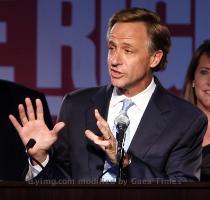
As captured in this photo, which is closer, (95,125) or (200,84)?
(95,125)

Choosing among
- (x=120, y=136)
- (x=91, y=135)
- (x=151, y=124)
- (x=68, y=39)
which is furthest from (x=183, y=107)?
(x=68, y=39)

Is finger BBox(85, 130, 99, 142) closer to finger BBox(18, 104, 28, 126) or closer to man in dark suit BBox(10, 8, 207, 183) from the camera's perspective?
Result: man in dark suit BBox(10, 8, 207, 183)

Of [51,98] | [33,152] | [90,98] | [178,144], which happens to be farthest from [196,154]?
Answer: [51,98]

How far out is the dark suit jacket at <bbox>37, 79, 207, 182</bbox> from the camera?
7.09 feet

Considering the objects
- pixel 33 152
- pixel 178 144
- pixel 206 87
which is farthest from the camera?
pixel 206 87

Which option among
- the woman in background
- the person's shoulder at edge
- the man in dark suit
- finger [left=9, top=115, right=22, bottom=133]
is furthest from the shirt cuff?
the woman in background

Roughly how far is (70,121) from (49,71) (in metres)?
1.07

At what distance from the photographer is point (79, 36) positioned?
332 cm

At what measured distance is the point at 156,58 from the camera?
241 centimetres

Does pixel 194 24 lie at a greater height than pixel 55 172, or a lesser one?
greater

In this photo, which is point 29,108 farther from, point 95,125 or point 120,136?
point 120,136

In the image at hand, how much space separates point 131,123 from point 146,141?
0.09 metres

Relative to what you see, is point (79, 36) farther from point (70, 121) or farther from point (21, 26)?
point (70, 121)

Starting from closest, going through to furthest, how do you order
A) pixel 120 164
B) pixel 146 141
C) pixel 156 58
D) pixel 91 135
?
pixel 120 164
pixel 91 135
pixel 146 141
pixel 156 58
